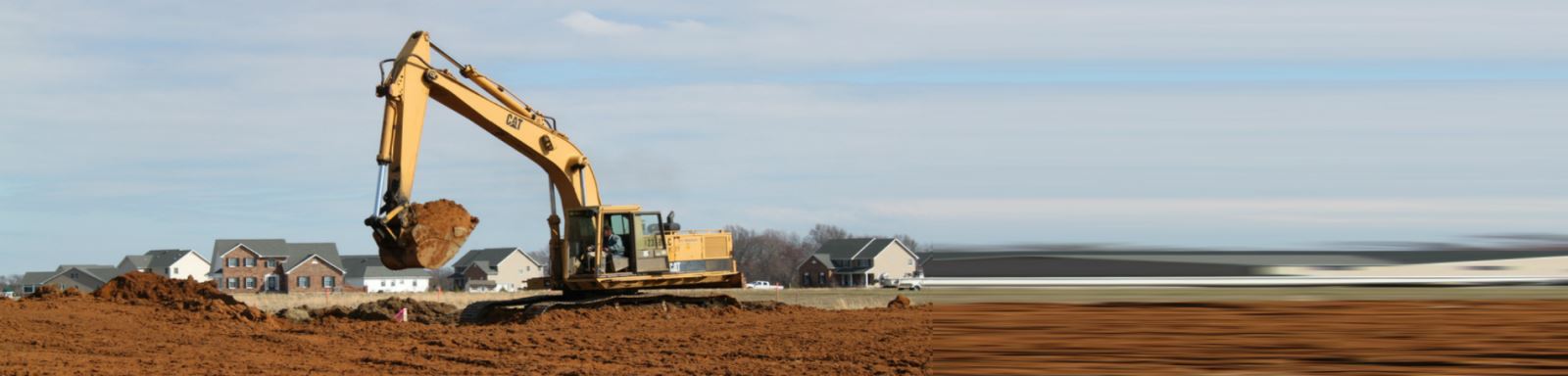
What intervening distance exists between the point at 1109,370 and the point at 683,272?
70.6 feet

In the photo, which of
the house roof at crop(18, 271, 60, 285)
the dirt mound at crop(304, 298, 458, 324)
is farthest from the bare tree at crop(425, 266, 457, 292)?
the dirt mound at crop(304, 298, 458, 324)

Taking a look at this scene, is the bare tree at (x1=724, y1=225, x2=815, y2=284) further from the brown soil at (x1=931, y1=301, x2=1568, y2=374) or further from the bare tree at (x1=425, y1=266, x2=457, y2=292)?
the brown soil at (x1=931, y1=301, x2=1568, y2=374)

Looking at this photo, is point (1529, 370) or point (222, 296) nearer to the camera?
point (1529, 370)

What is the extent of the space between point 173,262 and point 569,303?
66723mm

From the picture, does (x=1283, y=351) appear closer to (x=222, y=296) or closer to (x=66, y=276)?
(x=222, y=296)

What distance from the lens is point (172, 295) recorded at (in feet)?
96.5

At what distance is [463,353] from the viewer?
20.0 metres

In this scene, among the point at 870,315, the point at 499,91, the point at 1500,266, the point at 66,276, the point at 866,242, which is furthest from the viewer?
the point at 66,276

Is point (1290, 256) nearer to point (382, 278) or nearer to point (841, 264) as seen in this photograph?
point (841, 264)

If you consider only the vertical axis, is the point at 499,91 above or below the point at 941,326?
above

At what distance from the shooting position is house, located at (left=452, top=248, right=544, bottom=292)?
114562mm

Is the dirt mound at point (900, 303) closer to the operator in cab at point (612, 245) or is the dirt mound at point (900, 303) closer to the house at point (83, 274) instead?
the operator in cab at point (612, 245)

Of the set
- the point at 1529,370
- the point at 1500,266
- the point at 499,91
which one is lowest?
the point at 1529,370

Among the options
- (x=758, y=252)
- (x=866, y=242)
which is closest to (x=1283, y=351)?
(x=866, y=242)
